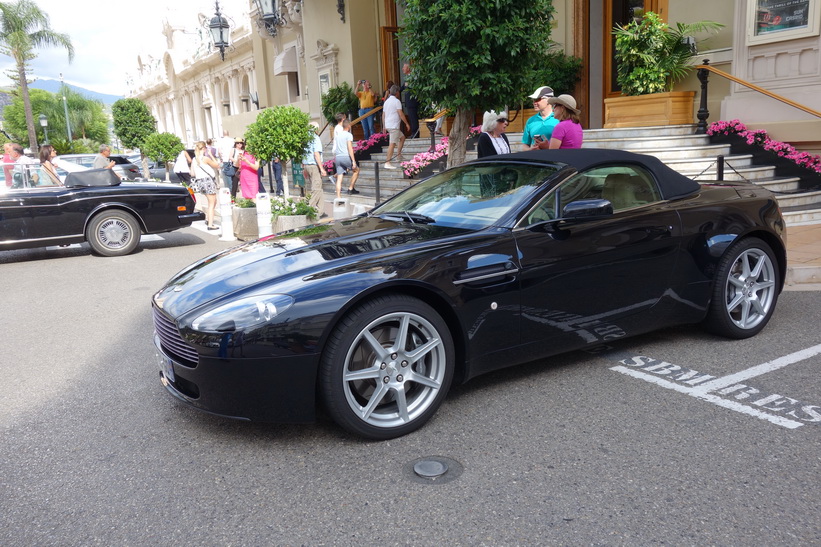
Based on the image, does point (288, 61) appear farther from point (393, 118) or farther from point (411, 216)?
point (411, 216)

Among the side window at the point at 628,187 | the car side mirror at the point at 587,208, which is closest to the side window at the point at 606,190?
the side window at the point at 628,187

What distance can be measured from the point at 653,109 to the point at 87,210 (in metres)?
9.55

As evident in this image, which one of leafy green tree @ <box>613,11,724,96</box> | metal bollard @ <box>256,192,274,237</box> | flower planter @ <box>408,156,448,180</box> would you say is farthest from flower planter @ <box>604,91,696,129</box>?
metal bollard @ <box>256,192,274,237</box>

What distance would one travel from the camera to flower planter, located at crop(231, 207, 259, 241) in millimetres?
11477

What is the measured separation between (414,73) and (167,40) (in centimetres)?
5065

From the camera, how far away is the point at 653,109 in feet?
39.0

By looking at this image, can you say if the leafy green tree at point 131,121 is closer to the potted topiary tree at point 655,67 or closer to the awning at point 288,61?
the awning at point 288,61

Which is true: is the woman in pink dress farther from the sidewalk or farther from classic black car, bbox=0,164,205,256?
the sidewalk

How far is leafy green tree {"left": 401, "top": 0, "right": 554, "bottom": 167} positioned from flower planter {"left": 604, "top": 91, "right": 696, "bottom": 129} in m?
4.33

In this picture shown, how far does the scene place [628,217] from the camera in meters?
4.28

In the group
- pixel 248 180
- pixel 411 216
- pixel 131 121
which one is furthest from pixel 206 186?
pixel 131 121

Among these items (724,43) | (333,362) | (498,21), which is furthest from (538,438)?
(724,43)

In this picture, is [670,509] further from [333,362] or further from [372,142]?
[372,142]

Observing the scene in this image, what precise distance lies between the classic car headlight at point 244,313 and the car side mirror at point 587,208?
69.6 inches
